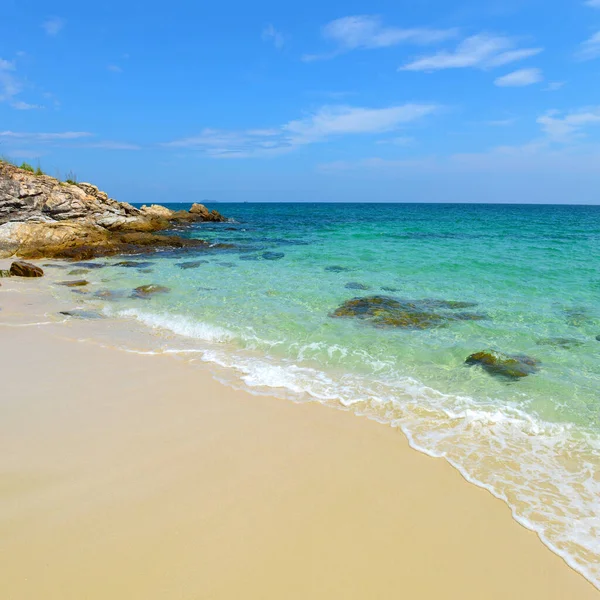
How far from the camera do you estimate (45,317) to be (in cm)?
930

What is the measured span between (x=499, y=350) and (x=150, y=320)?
7092 millimetres

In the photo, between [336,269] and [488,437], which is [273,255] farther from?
[488,437]

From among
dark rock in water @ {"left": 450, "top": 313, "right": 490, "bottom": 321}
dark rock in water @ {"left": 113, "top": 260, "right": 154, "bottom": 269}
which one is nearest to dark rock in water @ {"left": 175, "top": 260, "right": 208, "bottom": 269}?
dark rock in water @ {"left": 113, "top": 260, "right": 154, "bottom": 269}

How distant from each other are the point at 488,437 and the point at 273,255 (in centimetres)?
1595

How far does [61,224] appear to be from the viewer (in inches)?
816

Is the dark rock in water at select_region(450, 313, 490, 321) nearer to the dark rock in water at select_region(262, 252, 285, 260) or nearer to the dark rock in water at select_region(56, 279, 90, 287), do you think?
the dark rock in water at select_region(262, 252, 285, 260)

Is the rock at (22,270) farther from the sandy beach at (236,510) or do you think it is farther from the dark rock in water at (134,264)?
the sandy beach at (236,510)

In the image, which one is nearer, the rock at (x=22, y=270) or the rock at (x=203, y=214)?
the rock at (x=22, y=270)

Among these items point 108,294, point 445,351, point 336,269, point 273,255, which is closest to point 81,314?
point 108,294

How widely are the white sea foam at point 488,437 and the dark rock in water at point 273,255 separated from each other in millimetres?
11810

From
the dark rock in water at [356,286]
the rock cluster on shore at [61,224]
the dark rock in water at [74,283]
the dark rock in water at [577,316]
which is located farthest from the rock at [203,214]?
the dark rock in water at [577,316]

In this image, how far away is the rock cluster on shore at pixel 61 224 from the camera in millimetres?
18969

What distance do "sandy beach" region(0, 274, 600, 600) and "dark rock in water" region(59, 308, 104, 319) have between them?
163 inches

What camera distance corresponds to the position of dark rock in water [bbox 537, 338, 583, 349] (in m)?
7.77
